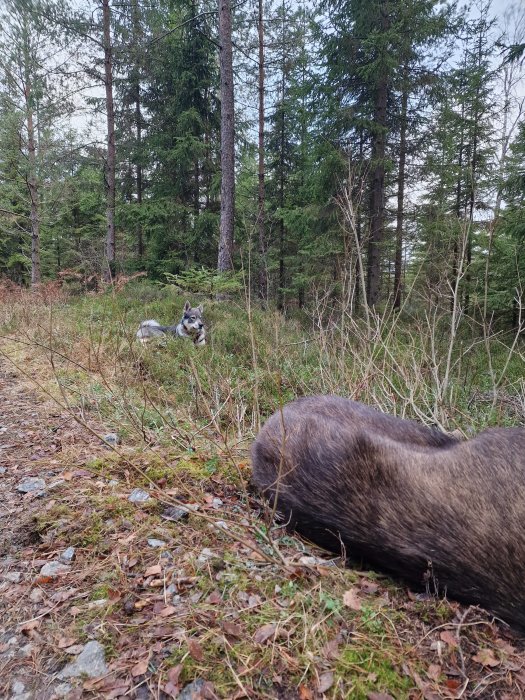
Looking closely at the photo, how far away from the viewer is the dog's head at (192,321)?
779 cm

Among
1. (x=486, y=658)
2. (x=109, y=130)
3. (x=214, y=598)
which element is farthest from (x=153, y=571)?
(x=109, y=130)

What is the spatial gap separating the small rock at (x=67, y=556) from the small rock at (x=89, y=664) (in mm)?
562

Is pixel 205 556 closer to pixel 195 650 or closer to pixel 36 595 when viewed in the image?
pixel 195 650

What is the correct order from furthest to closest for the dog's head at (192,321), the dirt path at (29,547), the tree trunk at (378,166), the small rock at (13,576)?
the tree trunk at (378,166)
the dog's head at (192,321)
the small rock at (13,576)
the dirt path at (29,547)

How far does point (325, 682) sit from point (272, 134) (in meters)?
20.0

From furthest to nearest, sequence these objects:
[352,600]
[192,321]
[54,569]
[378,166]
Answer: [378,166]
[192,321]
[54,569]
[352,600]

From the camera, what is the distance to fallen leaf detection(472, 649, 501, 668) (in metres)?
1.41

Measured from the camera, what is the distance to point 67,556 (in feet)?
6.46

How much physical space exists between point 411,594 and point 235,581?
2.65ft

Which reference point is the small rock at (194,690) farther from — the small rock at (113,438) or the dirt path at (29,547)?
the small rock at (113,438)

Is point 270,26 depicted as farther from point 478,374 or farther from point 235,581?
point 235,581

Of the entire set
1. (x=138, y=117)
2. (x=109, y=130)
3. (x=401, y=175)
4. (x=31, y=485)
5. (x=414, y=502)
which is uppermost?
(x=138, y=117)

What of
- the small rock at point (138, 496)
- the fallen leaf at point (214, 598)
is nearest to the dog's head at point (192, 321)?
the small rock at point (138, 496)

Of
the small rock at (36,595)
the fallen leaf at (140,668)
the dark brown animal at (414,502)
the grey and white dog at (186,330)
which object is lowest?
the small rock at (36,595)
